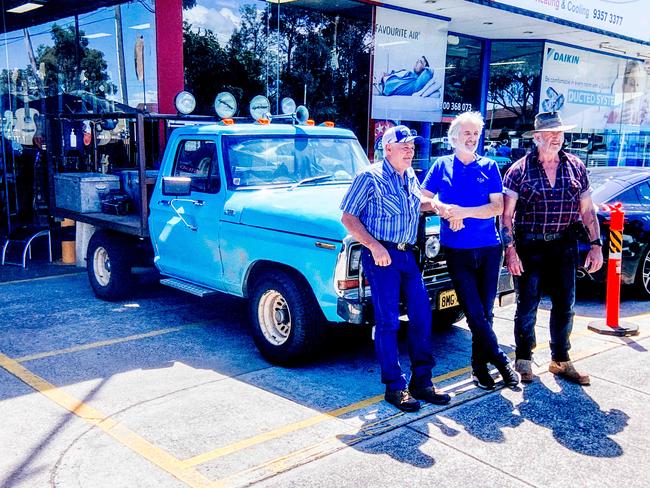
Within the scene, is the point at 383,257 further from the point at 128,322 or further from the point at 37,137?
the point at 37,137

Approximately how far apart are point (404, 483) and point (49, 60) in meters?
10.3

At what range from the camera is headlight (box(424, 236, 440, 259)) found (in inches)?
202

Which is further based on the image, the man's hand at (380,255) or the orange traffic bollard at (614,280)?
the orange traffic bollard at (614,280)

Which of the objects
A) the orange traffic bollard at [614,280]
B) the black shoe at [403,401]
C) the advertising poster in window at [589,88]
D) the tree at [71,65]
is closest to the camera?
the black shoe at [403,401]

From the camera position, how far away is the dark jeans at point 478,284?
4633mm

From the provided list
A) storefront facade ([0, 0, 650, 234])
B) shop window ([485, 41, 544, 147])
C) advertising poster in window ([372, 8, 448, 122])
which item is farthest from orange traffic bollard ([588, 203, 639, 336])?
shop window ([485, 41, 544, 147])

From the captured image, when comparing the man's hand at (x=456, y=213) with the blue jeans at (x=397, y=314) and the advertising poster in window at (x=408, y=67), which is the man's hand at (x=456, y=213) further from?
the advertising poster in window at (x=408, y=67)

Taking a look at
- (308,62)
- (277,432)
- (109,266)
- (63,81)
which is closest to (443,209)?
(277,432)

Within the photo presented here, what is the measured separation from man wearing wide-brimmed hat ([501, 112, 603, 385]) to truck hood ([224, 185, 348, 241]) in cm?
129

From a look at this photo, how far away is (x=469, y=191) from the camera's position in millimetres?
4566

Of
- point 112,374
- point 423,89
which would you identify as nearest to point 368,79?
point 423,89

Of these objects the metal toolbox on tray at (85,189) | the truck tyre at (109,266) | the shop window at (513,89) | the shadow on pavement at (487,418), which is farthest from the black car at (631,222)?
Result: the shop window at (513,89)

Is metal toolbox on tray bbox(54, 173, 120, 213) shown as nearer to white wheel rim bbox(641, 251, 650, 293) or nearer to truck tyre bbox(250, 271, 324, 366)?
truck tyre bbox(250, 271, 324, 366)

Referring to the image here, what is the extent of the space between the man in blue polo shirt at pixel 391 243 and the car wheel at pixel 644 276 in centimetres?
412
